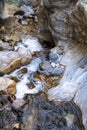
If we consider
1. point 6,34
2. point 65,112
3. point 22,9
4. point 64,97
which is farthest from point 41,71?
point 22,9

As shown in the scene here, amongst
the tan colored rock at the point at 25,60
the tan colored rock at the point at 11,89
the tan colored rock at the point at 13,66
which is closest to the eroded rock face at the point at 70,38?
the tan colored rock at the point at 11,89

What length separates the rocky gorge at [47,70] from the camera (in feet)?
20.7

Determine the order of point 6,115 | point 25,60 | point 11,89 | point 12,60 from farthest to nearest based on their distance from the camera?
1. point 25,60
2. point 12,60
3. point 11,89
4. point 6,115

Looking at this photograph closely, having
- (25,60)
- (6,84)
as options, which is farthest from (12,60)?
(6,84)

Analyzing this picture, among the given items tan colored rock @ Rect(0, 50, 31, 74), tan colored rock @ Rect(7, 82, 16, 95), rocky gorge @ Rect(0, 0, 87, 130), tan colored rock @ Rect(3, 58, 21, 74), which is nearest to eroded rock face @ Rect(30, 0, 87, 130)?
rocky gorge @ Rect(0, 0, 87, 130)

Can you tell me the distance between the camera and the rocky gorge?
20.7ft

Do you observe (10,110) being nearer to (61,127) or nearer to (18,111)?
(18,111)

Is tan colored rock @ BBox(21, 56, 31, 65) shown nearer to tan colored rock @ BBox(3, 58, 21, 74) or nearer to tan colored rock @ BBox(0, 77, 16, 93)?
tan colored rock @ BBox(3, 58, 21, 74)

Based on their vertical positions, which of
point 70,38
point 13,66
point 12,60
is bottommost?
point 13,66

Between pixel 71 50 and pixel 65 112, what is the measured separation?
2.80 m

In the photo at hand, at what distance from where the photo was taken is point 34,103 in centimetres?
679

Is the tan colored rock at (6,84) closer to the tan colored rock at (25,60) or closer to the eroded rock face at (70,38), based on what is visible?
the eroded rock face at (70,38)

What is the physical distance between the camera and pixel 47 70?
8203mm

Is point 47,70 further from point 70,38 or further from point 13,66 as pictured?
point 70,38
